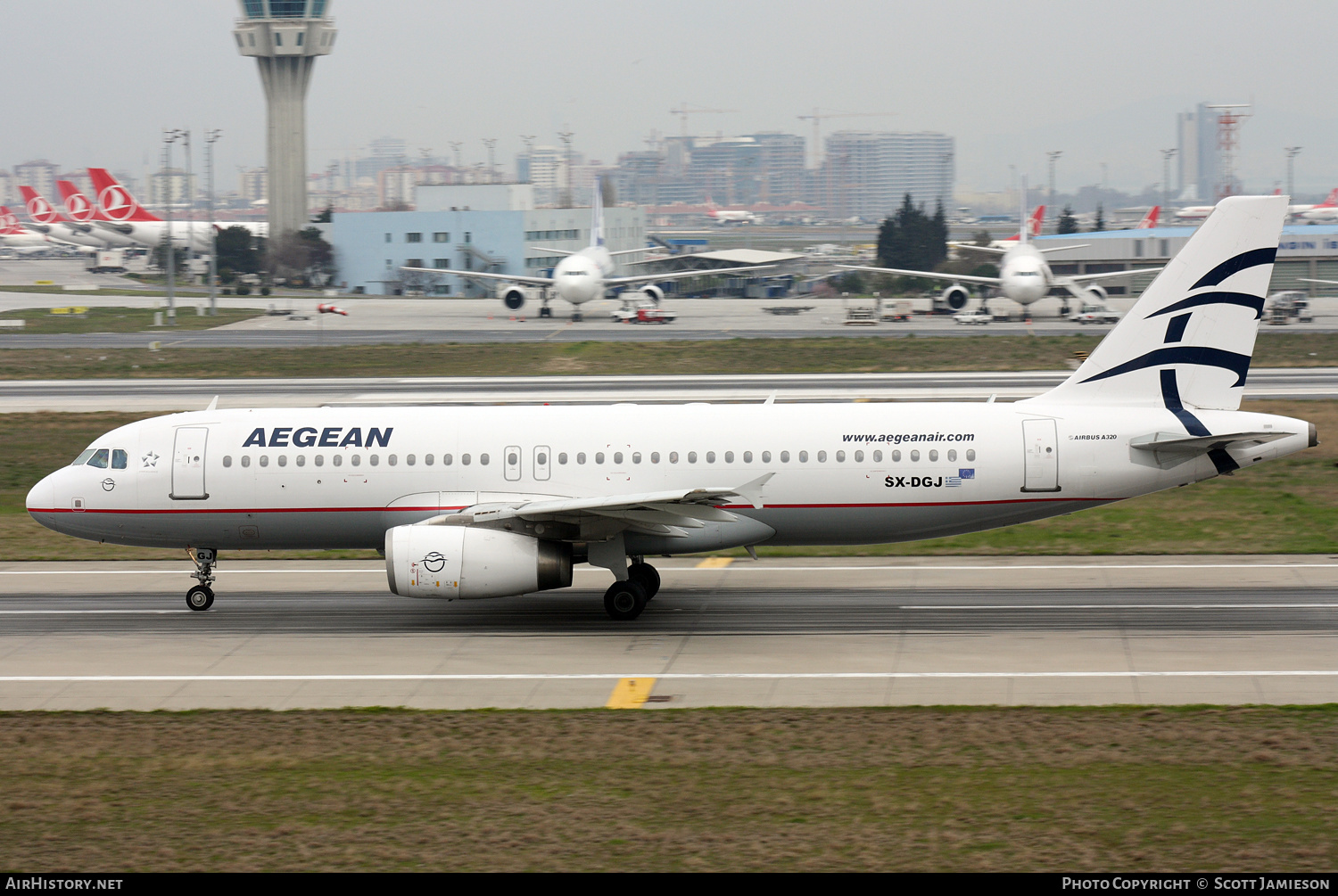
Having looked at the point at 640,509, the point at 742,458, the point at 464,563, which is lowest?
the point at 464,563

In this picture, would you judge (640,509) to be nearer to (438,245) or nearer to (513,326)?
(513,326)

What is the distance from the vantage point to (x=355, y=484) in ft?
84.6

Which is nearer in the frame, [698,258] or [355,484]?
[355,484]

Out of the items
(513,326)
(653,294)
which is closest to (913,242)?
(653,294)

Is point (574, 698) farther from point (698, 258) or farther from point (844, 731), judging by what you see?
point (698, 258)

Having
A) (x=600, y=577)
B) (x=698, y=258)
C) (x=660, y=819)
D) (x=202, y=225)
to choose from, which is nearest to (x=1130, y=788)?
(x=660, y=819)

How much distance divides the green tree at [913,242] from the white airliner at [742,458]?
137398 millimetres

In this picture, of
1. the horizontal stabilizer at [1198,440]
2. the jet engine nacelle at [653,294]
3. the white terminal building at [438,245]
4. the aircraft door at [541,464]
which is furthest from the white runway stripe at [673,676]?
the white terminal building at [438,245]

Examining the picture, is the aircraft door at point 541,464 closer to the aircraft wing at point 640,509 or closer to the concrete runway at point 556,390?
the aircraft wing at point 640,509

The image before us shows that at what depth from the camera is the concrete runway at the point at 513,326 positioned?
8369 cm

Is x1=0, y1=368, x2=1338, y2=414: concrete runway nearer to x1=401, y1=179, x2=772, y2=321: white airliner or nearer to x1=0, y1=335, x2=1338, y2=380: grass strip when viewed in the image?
x1=0, y1=335, x2=1338, y2=380: grass strip

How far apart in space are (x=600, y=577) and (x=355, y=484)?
6.23 metres

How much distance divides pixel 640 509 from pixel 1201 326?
11.7 m

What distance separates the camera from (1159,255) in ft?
440
